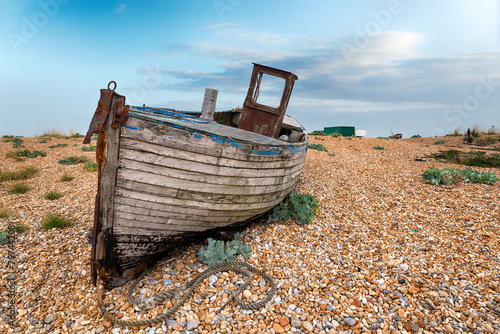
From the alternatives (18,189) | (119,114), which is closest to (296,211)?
(119,114)

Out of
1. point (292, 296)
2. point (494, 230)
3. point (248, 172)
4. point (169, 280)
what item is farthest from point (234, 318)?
point (494, 230)

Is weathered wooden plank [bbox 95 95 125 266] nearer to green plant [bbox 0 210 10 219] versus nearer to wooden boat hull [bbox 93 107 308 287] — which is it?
wooden boat hull [bbox 93 107 308 287]

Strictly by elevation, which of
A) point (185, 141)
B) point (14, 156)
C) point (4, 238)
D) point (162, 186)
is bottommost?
point (14, 156)

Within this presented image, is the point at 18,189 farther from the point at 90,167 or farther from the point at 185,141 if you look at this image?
the point at 185,141

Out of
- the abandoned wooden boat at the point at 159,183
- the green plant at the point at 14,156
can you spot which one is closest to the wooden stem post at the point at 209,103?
the abandoned wooden boat at the point at 159,183

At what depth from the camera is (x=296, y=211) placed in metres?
7.07

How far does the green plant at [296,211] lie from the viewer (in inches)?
271

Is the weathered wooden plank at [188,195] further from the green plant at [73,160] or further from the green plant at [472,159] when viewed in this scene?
the green plant at [472,159]

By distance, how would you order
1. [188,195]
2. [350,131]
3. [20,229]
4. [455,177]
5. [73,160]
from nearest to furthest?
[188,195] < [20,229] < [455,177] < [73,160] < [350,131]

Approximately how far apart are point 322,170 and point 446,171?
15.4 ft

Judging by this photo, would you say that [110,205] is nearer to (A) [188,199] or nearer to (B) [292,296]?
(A) [188,199]

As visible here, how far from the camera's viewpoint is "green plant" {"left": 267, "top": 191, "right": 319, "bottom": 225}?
22.5ft

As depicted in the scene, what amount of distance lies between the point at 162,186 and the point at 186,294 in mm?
1790

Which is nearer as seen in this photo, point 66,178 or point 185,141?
point 185,141
